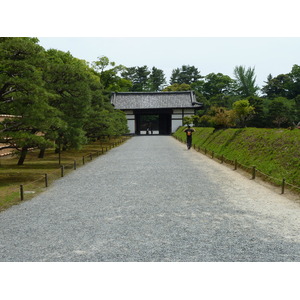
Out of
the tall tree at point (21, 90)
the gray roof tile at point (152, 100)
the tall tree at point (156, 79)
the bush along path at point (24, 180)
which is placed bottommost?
the bush along path at point (24, 180)

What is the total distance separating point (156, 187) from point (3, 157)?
13.3 metres

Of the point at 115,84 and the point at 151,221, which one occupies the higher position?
the point at 115,84

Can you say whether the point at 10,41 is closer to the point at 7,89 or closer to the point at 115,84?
the point at 7,89

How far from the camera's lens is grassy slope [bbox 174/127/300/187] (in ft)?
38.4

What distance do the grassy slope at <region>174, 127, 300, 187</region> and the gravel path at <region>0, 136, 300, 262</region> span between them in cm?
130

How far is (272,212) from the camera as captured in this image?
780 centimetres

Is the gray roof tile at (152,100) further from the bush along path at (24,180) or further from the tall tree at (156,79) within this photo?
the bush along path at (24,180)

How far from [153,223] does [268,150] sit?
30.9 feet

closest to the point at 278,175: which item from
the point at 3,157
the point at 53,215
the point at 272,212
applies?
the point at 272,212

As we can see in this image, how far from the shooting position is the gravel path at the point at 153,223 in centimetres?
521

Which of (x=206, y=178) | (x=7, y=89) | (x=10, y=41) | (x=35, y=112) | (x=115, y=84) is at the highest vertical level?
(x=115, y=84)

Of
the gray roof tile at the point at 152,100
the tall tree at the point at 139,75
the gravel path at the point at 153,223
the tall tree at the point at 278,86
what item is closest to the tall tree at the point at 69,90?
the gravel path at the point at 153,223

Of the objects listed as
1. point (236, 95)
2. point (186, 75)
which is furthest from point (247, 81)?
point (186, 75)

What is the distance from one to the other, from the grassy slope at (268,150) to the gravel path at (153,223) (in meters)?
1.30
